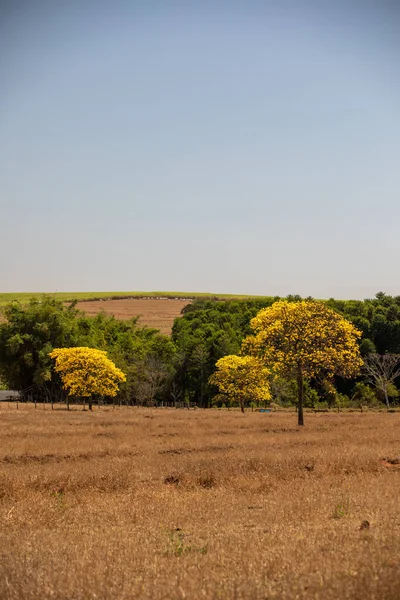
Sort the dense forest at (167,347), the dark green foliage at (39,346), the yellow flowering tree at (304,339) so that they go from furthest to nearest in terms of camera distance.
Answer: the dense forest at (167,347) → the dark green foliage at (39,346) → the yellow flowering tree at (304,339)

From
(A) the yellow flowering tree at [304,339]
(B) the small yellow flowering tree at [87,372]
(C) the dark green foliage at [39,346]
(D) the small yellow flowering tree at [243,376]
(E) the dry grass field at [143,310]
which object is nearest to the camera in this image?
(A) the yellow flowering tree at [304,339]

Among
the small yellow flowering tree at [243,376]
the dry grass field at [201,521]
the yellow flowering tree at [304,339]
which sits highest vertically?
the yellow flowering tree at [304,339]

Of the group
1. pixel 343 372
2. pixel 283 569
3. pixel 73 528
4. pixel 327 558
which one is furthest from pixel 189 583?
pixel 343 372

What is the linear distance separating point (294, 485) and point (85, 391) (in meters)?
41.2

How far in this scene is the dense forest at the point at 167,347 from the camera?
7481 centimetres

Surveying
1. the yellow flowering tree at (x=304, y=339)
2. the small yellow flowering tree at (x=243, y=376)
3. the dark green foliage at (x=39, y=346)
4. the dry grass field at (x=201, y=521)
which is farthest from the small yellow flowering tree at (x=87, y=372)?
the dry grass field at (x=201, y=521)

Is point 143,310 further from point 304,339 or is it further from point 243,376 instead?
point 304,339

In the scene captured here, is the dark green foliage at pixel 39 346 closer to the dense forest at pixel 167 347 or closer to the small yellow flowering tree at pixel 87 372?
the dense forest at pixel 167 347

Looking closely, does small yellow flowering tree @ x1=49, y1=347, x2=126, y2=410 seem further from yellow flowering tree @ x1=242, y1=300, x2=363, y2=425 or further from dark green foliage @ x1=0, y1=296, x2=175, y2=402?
yellow flowering tree @ x1=242, y1=300, x2=363, y2=425

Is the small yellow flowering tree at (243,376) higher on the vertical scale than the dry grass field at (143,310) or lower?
lower

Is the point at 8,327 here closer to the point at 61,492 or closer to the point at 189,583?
the point at 61,492

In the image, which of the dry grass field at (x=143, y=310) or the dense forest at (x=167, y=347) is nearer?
the dense forest at (x=167, y=347)

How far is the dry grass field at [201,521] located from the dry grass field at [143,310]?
11508 cm

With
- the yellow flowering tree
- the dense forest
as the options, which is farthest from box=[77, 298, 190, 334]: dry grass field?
the yellow flowering tree
